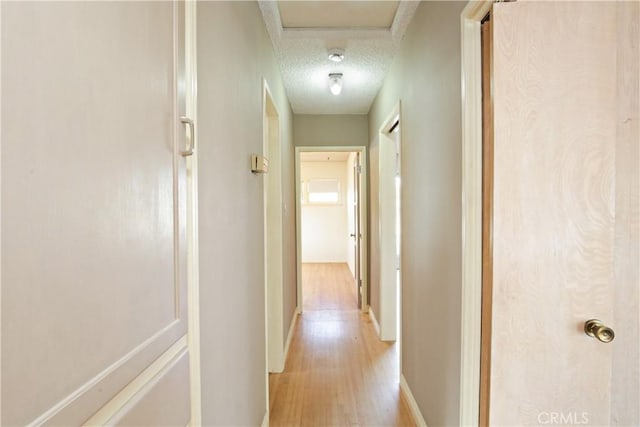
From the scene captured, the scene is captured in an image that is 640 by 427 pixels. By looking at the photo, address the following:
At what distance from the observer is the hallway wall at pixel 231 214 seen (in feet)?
3.37

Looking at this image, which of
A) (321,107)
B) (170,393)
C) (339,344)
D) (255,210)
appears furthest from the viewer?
(321,107)

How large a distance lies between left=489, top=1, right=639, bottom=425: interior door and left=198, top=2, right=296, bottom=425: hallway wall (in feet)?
3.26

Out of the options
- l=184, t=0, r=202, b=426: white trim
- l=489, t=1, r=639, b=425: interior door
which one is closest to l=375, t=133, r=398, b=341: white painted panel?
l=489, t=1, r=639, b=425: interior door

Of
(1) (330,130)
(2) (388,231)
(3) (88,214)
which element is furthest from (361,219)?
(3) (88,214)

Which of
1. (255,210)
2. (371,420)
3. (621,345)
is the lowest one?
(371,420)

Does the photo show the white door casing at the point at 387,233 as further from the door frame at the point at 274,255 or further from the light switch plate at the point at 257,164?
the light switch plate at the point at 257,164

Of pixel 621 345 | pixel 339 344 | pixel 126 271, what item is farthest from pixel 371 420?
pixel 126 271

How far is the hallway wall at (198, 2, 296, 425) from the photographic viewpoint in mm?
1028

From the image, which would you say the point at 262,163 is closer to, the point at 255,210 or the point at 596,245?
the point at 255,210

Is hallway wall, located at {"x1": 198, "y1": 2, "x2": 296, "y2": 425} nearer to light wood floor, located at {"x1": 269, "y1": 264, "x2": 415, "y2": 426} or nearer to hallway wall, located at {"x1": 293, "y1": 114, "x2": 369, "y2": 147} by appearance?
light wood floor, located at {"x1": 269, "y1": 264, "x2": 415, "y2": 426}

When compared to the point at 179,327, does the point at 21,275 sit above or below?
above

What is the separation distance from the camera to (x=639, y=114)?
1003 mm

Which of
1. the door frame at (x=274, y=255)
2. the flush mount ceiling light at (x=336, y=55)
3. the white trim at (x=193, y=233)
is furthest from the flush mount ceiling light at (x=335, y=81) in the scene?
the white trim at (x=193, y=233)

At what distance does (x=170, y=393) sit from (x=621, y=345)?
142 cm
